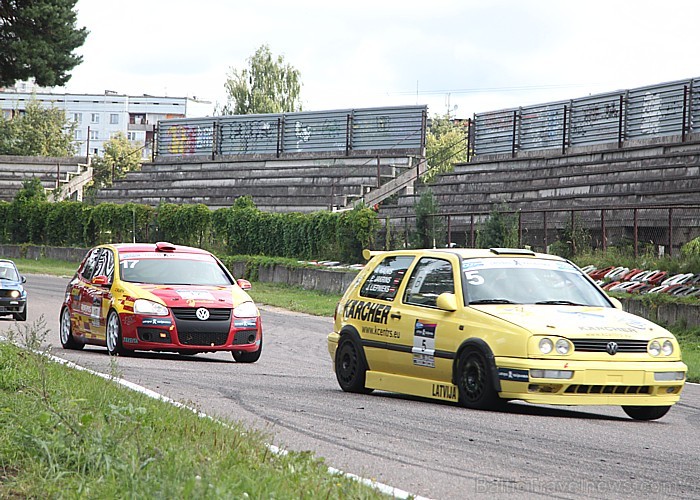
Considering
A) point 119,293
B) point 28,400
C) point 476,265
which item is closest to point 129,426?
point 28,400

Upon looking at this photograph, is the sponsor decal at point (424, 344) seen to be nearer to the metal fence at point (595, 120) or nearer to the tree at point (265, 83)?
the metal fence at point (595, 120)

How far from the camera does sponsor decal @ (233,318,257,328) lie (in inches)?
671

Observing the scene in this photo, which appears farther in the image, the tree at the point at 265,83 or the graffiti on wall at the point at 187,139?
the tree at the point at 265,83

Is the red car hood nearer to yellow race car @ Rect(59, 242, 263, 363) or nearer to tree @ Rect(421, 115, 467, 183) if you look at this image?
yellow race car @ Rect(59, 242, 263, 363)

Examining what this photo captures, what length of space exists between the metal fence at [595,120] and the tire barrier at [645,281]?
1032cm

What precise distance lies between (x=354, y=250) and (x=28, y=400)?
2863 centimetres

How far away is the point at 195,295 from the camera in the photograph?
668 inches

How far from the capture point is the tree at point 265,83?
102m

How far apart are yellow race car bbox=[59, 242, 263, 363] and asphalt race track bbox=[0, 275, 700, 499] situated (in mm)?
1385

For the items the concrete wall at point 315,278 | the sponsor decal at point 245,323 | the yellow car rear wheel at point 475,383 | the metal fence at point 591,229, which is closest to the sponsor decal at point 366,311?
the yellow car rear wheel at point 475,383

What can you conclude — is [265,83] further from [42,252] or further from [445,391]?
[445,391]

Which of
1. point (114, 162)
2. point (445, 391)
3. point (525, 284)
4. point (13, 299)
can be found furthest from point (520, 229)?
point (114, 162)

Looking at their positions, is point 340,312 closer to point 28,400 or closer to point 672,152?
point 28,400

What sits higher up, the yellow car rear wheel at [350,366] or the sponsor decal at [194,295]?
the sponsor decal at [194,295]
